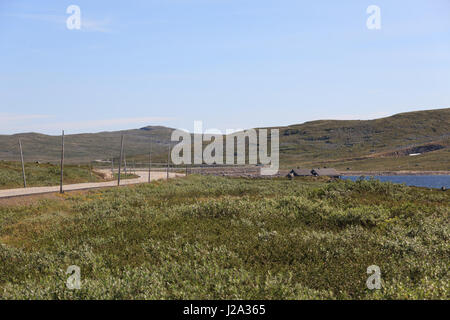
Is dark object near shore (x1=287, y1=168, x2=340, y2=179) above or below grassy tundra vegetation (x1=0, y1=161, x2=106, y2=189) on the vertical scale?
below

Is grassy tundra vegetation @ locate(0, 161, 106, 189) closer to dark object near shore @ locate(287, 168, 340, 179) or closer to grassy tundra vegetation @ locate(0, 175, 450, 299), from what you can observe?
grassy tundra vegetation @ locate(0, 175, 450, 299)

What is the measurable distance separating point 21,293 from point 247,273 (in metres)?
4.81

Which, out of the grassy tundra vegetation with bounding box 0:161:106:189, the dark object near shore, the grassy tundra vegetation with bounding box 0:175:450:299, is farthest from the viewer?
the dark object near shore

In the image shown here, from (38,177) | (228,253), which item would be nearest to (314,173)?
(38,177)

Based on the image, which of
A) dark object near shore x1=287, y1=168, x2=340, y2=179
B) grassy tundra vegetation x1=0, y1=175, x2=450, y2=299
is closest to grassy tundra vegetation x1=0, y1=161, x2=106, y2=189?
grassy tundra vegetation x1=0, y1=175, x2=450, y2=299

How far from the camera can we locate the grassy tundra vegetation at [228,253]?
782cm

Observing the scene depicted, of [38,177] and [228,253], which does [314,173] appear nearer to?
[38,177]

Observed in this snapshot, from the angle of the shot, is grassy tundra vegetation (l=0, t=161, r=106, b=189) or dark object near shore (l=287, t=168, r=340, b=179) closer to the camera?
grassy tundra vegetation (l=0, t=161, r=106, b=189)

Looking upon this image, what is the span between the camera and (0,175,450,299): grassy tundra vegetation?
7816 mm

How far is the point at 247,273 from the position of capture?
852 centimetres

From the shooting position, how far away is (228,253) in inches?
418
